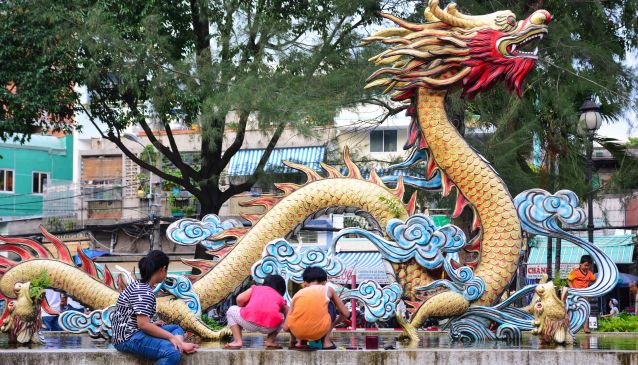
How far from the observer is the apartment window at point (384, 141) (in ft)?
110

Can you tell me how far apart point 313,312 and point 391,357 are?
79 centimetres

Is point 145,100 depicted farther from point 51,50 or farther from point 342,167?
point 342,167

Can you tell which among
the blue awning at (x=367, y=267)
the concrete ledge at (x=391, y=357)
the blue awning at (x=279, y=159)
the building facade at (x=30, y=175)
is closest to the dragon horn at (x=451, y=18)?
the concrete ledge at (x=391, y=357)

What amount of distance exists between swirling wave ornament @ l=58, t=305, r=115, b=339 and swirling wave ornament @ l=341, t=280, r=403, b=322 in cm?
267

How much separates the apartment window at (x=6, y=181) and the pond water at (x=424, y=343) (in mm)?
25087

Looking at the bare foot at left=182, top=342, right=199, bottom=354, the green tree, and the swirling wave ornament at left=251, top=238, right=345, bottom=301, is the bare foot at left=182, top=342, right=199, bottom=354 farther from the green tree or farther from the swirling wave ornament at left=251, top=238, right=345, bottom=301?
the green tree

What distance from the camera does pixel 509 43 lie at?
1176 cm

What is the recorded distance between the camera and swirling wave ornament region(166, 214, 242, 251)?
38.7 feet

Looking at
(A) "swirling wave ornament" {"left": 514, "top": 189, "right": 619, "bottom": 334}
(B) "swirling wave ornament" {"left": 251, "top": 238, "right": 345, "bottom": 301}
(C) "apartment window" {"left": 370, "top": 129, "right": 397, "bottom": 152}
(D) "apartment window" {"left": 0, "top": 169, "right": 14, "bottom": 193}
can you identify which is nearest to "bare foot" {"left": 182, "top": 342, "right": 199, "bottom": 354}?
(B) "swirling wave ornament" {"left": 251, "top": 238, "right": 345, "bottom": 301}

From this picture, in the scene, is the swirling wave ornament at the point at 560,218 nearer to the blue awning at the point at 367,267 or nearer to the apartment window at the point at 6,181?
the blue awning at the point at 367,267

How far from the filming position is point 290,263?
11.3m

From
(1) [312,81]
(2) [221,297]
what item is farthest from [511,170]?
(2) [221,297]

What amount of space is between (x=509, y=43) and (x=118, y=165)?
89.5ft

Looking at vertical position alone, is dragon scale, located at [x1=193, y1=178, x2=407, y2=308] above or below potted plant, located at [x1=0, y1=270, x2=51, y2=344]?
above
